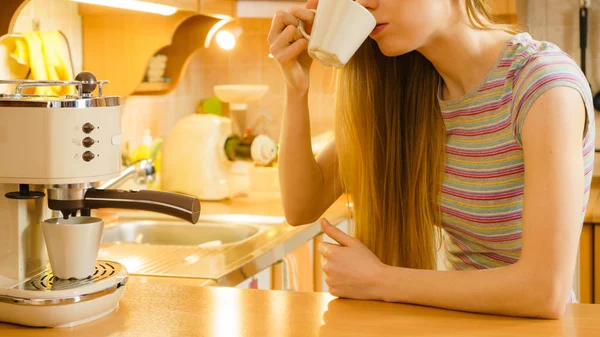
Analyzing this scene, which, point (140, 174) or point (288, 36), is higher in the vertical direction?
point (288, 36)

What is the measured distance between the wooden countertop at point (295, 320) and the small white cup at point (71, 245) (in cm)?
8

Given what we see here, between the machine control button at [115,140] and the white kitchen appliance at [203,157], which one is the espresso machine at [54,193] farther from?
the white kitchen appliance at [203,157]

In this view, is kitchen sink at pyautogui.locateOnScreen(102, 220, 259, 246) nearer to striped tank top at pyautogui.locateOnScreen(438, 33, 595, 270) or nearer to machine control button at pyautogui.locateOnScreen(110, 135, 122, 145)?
striped tank top at pyautogui.locateOnScreen(438, 33, 595, 270)

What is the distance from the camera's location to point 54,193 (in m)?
1.05

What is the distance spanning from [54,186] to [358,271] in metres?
0.40

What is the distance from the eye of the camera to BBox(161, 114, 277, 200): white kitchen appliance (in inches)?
114

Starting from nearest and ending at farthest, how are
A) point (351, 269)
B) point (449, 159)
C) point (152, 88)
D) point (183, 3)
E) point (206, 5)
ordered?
point (351, 269), point (449, 159), point (183, 3), point (206, 5), point (152, 88)

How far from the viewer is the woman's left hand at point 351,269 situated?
110 cm

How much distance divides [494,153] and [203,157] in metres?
1.83

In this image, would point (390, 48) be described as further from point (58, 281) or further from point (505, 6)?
point (505, 6)

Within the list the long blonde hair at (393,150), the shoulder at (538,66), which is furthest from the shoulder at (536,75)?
the long blonde hair at (393,150)

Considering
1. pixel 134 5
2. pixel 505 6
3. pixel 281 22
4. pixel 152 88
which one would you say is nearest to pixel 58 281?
pixel 281 22

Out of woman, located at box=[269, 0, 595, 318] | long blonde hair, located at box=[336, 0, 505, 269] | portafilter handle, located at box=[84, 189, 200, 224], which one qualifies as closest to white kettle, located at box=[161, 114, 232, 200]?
woman, located at box=[269, 0, 595, 318]

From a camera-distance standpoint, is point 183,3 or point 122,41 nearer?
point 183,3
